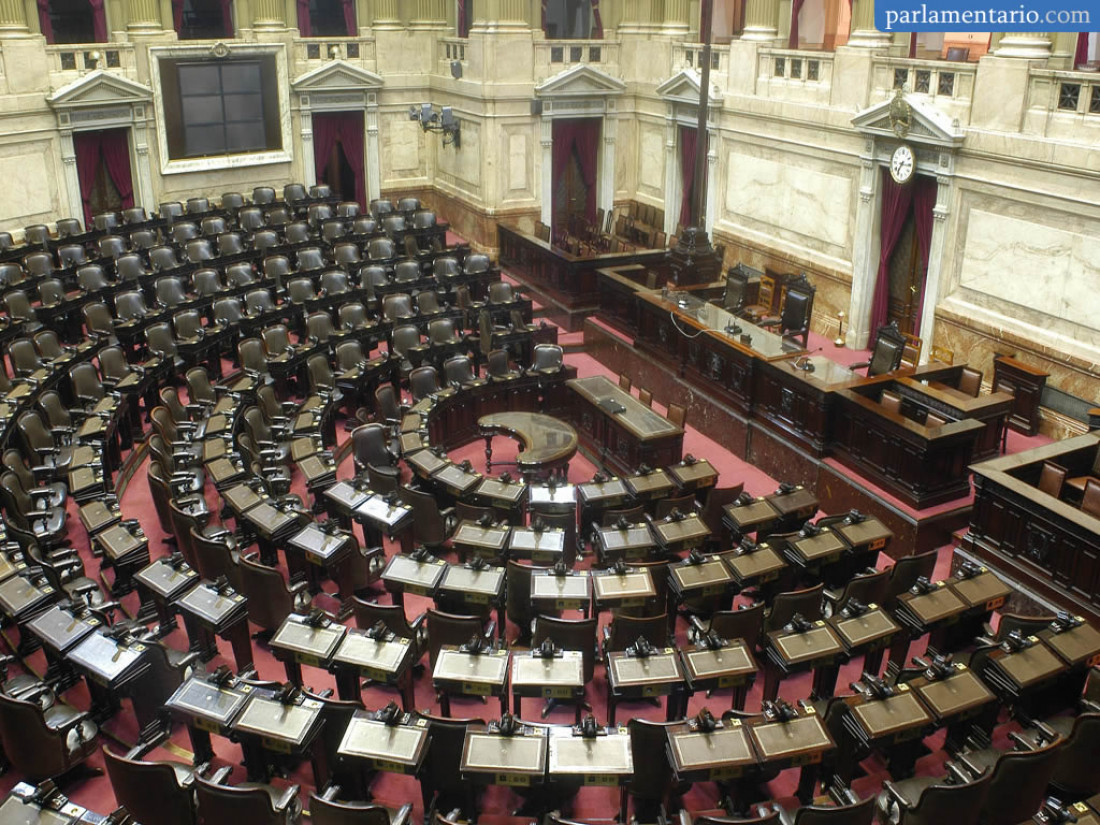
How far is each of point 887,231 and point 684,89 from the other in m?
5.84

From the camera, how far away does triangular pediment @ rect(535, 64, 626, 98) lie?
1984 centimetres

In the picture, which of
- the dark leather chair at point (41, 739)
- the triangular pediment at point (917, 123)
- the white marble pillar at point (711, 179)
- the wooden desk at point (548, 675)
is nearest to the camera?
the dark leather chair at point (41, 739)

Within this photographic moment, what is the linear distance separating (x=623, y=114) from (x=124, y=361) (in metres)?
12.3

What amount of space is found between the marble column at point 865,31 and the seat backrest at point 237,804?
1339 cm

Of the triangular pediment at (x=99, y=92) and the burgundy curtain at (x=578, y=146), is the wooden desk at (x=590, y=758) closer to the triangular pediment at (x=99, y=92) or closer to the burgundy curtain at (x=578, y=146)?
the triangular pediment at (x=99, y=92)

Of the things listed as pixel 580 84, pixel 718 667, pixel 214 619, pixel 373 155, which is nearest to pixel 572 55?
pixel 580 84

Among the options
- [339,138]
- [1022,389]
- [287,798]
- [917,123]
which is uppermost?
[917,123]

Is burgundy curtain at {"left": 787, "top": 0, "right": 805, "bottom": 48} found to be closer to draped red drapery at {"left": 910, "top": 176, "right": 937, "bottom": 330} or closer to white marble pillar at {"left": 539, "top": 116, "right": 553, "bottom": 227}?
white marble pillar at {"left": 539, "top": 116, "right": 553, "bottom": 227}

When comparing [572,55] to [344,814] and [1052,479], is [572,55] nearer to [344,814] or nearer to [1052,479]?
[1052,479]

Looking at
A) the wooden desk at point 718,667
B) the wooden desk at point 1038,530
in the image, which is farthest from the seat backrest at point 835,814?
the wooden desk at point 1038,530

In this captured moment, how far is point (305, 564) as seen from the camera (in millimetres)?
9367

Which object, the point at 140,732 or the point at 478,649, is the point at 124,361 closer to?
the point at 140,732

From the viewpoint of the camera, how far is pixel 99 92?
1825 cm

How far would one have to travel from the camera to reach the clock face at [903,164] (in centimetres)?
1396
